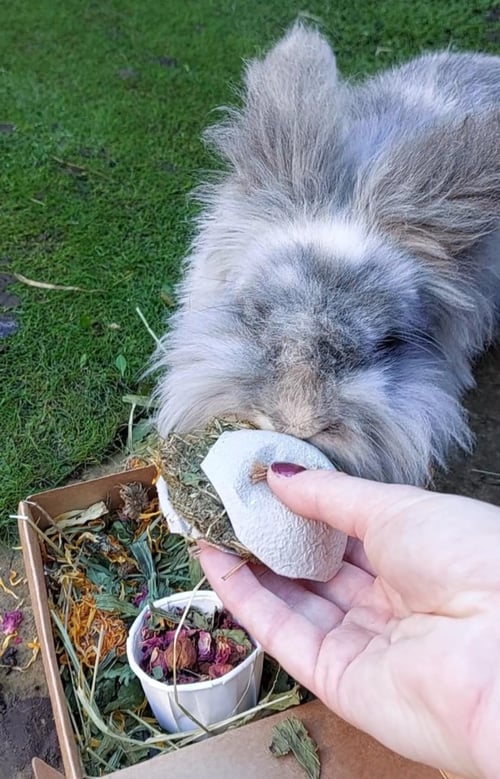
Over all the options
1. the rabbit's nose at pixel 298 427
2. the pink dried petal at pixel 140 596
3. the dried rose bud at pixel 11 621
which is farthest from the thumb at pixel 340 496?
the dried rose bud at pixel 11 621

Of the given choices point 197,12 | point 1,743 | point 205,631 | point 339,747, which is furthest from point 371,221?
point 197,12

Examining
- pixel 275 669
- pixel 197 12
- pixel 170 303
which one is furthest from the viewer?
pixel 197 12

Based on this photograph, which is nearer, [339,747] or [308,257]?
[339,747]

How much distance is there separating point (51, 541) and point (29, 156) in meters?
2.32

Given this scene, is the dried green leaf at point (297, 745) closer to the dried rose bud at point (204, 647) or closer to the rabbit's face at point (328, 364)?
the dried rose bud at point (204, 647)

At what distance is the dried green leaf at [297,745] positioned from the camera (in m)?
1.67

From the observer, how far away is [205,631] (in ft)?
6.31

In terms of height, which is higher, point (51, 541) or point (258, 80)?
point (258, 80)

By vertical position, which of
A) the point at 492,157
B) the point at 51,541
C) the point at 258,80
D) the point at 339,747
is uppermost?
the point at 258,80

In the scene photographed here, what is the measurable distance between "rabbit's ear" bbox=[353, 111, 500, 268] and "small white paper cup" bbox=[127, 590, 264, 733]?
111 centimetres

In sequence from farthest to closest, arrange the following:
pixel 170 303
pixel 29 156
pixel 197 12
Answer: pixel 197 12, pixel 29 156, pixel 170 303

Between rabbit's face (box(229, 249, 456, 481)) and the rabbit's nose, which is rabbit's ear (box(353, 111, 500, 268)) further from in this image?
the rabbit's nose

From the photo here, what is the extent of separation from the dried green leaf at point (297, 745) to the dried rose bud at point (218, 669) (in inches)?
6.7

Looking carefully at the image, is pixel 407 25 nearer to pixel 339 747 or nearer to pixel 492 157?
pixel 492 157
